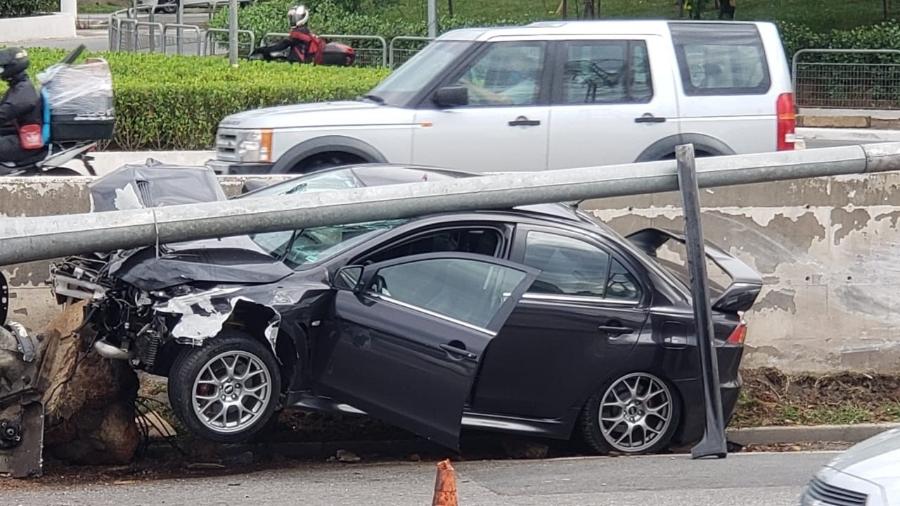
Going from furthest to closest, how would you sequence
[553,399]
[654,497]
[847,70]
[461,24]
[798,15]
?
[798,15]
[461,24]
[847,70]
[553,399]
[654,497]

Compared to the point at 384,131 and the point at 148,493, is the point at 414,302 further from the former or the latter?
the point at 384,131

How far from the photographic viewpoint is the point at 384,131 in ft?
39.7

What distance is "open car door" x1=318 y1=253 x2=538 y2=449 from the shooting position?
813 centimetres

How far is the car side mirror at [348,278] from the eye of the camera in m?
8.32

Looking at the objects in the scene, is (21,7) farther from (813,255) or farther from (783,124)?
(813,255)

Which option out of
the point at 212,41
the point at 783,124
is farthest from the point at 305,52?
the point at 783,124

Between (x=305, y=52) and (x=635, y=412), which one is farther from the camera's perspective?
(x=305, y=52)

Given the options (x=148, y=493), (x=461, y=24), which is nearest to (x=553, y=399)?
(x=148, y=493)

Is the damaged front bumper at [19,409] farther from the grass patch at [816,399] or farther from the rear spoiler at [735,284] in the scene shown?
the grass patch at [816,399]

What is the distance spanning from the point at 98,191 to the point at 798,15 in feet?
91.7

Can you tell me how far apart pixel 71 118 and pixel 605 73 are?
4.82m

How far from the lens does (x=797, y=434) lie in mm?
10117

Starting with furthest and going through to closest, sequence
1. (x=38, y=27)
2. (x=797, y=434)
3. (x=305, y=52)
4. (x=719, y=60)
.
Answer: (x=38, y=27) → (x=305, y=52) → (x=719, y=60) → (x=797, y=434)

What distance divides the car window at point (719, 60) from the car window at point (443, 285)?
495cm
